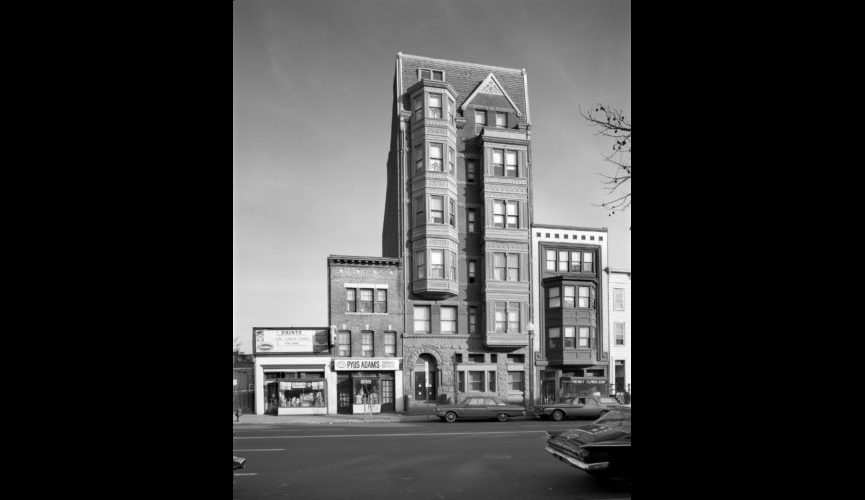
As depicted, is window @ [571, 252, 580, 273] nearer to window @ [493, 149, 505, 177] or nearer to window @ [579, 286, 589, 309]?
window @ [579, 286, 589, 309]

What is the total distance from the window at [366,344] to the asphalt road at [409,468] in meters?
11.2

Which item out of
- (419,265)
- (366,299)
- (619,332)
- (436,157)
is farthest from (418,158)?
(619,332)

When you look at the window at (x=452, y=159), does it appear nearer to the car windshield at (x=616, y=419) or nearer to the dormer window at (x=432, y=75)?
the dormer window at (x=432, y=75)

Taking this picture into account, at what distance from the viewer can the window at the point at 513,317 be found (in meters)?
30.9

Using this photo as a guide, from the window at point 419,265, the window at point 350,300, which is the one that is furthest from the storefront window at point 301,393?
the window at point 419,265

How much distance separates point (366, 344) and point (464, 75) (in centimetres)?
1670

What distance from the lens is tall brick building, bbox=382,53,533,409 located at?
29969 mm

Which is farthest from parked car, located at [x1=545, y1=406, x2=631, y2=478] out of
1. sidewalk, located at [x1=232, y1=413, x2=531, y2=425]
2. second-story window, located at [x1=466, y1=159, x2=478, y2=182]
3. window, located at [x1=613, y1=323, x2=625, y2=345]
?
window, located at [x1=613, y1=323, x2=625, y2=345]

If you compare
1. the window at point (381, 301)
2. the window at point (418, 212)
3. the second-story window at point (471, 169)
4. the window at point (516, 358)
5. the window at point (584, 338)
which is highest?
the second-story window at point (471, 169)
